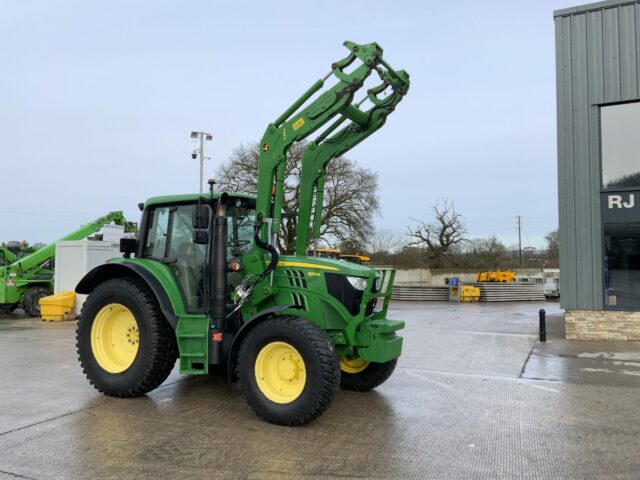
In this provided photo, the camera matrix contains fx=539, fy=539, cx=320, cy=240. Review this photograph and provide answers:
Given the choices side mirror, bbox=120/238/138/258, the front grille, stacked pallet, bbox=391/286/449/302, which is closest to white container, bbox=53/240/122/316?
side mirror, bbox=120/238/138/258

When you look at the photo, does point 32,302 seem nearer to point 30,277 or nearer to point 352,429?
point 30,277

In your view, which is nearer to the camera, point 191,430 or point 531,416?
point 191,430

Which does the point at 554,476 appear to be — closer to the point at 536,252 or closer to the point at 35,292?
the point at 35,292

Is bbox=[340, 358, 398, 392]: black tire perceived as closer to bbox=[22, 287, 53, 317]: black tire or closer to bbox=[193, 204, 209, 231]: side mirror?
bbox=[193, 204, 209, 231]: side mirror

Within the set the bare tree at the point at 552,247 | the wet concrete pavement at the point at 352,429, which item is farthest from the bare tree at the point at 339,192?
the bare tree at the point at 552,247

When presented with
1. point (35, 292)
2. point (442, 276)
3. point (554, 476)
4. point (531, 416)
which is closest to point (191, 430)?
point (554, 476)

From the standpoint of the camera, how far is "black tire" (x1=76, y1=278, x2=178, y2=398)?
5.96 metres

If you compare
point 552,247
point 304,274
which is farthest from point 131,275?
point 552,247

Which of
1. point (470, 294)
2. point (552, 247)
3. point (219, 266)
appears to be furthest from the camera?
point (552, 247)

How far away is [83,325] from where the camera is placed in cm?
646

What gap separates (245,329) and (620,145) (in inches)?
402

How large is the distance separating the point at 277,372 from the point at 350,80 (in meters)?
3.10

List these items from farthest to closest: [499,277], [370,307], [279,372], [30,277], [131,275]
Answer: [499,277] → [30,277] → [131,275] → [370,307] → [279,372]

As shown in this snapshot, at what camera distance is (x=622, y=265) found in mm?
11648
